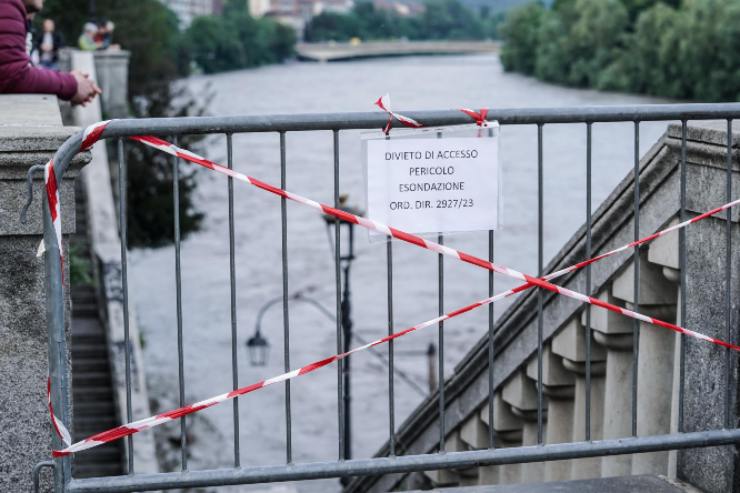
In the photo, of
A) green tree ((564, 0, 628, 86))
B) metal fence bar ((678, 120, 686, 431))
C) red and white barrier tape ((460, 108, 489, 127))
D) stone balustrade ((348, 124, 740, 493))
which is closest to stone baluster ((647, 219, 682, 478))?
stone balustrade ((348, 124, 740, 493))

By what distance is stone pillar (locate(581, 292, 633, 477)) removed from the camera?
15.3ft

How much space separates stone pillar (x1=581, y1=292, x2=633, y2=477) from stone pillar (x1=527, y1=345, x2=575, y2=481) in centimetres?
31

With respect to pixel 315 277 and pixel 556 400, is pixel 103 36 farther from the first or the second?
pixel 315 277

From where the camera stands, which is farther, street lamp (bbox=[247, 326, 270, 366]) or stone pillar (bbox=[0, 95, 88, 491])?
street lamp (bbox=[247, 326, 270, 366])

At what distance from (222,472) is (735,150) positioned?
179cm

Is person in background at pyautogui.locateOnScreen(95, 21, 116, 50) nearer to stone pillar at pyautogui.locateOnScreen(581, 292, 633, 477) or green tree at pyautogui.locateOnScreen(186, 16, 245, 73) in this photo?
stone pillar at pyautogui.locateOnScreen(581, 292, 633, 477)

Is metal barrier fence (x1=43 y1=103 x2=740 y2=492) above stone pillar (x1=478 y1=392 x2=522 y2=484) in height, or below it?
above

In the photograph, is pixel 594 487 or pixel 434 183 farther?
pixel 594 487

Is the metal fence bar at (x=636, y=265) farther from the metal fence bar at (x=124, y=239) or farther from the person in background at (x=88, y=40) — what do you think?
the person in background at (x=88, y=40)

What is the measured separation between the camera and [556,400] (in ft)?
17.3

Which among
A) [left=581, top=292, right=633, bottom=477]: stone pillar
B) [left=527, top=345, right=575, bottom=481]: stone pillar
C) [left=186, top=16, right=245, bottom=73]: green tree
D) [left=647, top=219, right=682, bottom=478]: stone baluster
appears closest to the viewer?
[left=647, top=219, right=682, bottom=478]: stone baluster

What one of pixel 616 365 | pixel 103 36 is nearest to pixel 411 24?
pixel 103 36

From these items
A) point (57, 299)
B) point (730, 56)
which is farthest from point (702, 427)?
point (730, 56)

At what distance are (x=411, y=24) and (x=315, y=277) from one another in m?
49.0
